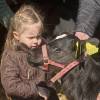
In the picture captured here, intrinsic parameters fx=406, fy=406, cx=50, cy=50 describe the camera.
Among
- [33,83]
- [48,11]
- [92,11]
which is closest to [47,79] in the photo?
[33,83]

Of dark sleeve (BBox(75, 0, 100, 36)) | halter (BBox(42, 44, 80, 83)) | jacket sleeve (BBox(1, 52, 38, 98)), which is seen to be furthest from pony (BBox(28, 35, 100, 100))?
dark sleeve (BBox(75, 0, 100, 36))

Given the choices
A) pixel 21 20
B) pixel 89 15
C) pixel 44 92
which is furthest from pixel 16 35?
pixel 89 15

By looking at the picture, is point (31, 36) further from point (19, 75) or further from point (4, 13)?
point (4, 13)

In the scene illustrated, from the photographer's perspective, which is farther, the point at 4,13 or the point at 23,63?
the point at 4,13

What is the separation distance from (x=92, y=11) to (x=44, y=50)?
2.56 feet

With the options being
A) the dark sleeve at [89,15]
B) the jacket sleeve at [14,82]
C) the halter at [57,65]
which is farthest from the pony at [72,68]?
the dark sleeve at [89,15]

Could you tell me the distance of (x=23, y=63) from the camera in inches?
101

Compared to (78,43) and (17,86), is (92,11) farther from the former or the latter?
(17,86)

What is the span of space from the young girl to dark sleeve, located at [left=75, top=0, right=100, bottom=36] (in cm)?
55

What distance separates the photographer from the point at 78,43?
243cm

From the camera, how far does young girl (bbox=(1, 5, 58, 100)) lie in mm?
2518

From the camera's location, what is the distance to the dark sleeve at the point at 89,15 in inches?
121

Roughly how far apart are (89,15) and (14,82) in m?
0.91

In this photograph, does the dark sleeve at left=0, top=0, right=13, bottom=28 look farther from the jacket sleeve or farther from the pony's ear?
the jacket sleeve
